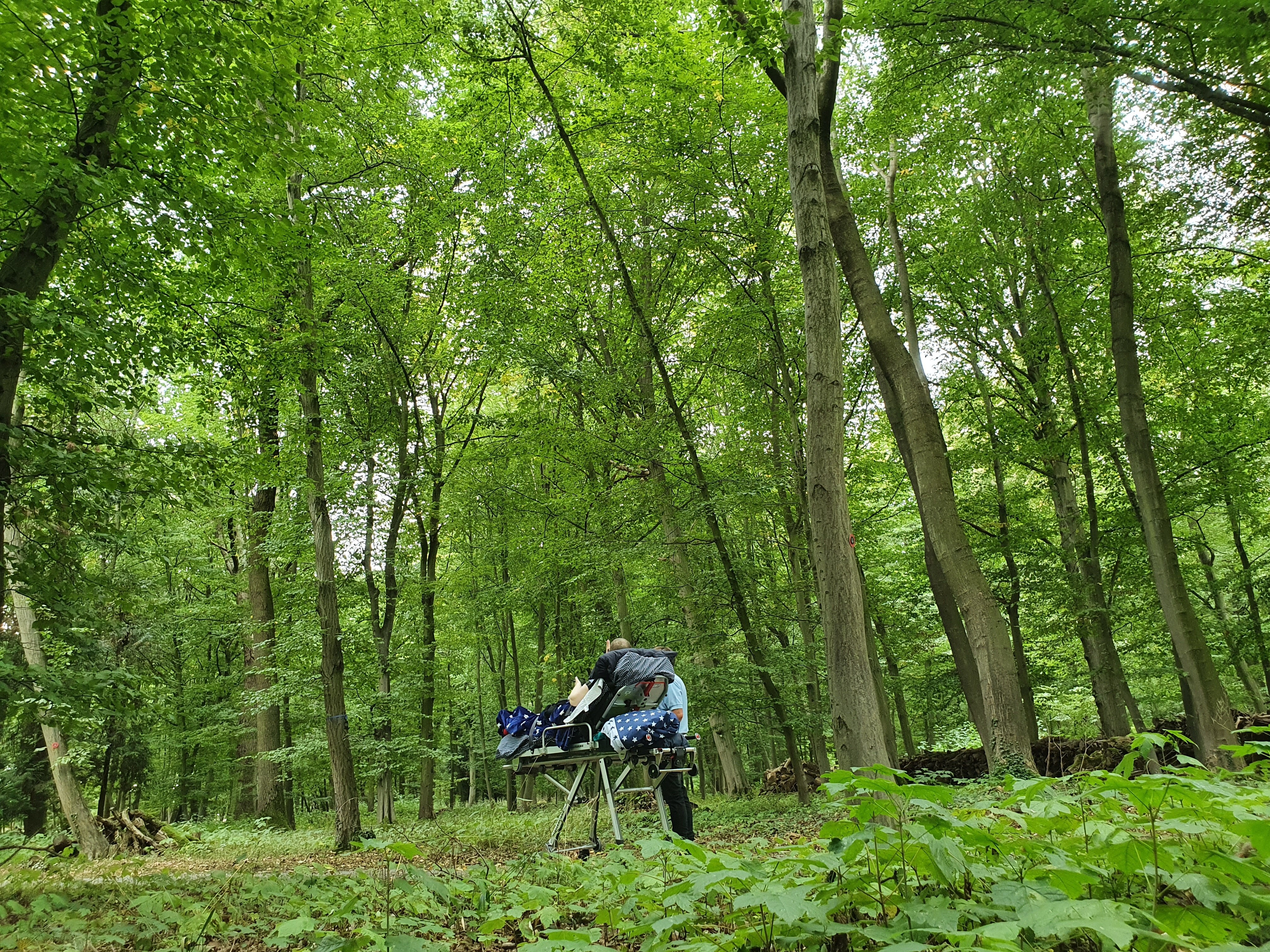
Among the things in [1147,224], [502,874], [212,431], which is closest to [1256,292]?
[1147,224]

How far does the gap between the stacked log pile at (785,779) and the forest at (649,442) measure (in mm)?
321

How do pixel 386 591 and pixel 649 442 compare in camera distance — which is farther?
pixel 386 591

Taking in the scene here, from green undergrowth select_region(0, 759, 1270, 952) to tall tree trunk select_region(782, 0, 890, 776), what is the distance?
3.80 feet

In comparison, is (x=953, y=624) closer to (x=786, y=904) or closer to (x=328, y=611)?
(x=328, y=611)

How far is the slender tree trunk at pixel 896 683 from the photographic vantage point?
14.5m

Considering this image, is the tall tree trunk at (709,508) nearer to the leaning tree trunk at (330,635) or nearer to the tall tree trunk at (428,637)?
the leaning tree trunk at (330,635)

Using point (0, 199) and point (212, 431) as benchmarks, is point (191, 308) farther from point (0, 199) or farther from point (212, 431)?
point (212, 431)

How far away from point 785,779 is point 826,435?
13.4 m

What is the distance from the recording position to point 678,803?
538cm

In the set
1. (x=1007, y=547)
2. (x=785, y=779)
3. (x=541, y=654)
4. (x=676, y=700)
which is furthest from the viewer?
(x=541, y=654)

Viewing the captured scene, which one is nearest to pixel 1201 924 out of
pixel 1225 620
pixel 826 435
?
pixel 826 435

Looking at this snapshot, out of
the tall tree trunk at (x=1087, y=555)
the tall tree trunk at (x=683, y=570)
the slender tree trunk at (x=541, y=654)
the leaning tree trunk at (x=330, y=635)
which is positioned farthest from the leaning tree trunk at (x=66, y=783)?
the tall tree trunk at (x=1087, y=555)

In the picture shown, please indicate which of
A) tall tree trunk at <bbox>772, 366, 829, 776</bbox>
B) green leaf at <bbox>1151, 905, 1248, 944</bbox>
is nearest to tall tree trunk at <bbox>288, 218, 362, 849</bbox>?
tall tree trunk at <bbox>772, 366, 829, 776</bbox>

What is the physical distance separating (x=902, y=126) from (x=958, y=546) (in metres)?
5.60
